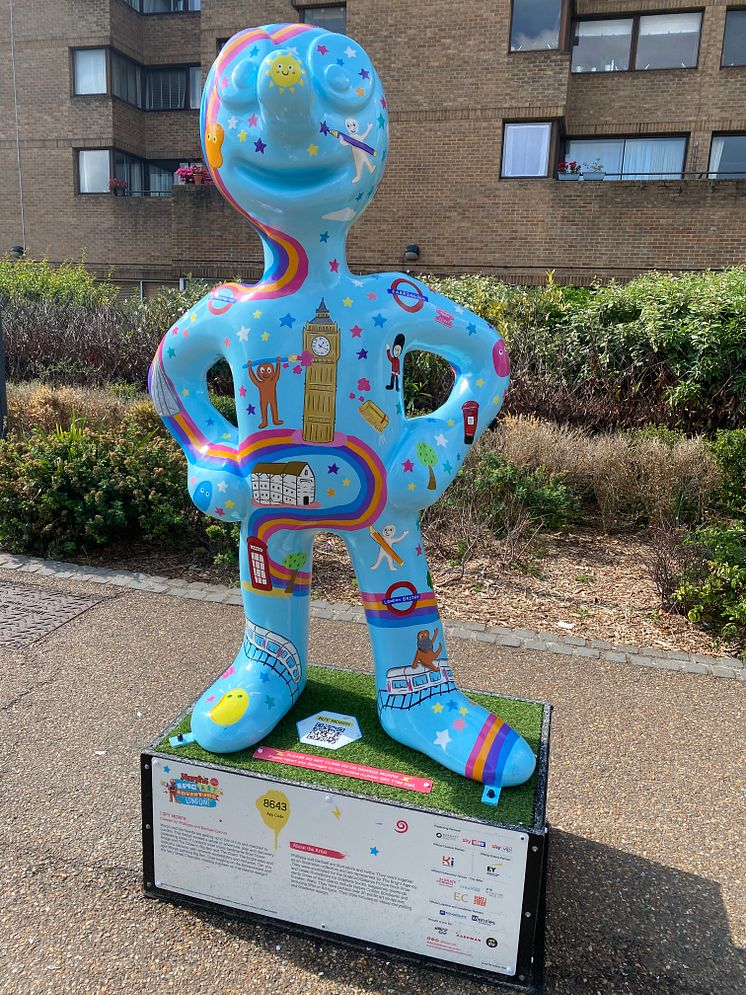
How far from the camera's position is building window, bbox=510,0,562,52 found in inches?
563

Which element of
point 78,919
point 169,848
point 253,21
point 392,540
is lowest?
point 78,919

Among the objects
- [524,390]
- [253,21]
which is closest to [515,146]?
[253,21]

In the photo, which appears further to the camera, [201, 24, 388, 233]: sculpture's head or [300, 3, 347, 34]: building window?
[300, 3, 347, 34]: building window

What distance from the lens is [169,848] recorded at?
2.29m

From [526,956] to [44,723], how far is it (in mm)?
2225

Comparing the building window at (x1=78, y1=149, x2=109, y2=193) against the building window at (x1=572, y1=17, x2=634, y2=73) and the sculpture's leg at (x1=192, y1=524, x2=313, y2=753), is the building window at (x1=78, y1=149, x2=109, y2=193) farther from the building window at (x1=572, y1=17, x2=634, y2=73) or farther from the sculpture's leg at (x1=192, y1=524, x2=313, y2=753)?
the sculpture's leg at (x1=192, y1=524, x2=313, y2=753)

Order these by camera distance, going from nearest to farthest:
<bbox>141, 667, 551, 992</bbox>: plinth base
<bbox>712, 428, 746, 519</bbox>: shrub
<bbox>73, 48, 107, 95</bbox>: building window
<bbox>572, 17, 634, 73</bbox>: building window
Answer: <bbox>141, 667, 551, 992</bbox>: plinth base → <bbox>712, 428, 746, 519</bbox>: shrub → <bbox>572, 17, 634, 73</bbox>: building window → <bbox>73, 48, 107, 95</bbox>: building window

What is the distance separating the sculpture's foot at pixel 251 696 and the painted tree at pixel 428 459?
2.45 ft

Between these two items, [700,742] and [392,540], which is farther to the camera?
[700,742]

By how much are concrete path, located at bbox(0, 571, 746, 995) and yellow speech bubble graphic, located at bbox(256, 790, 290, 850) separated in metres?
0.34

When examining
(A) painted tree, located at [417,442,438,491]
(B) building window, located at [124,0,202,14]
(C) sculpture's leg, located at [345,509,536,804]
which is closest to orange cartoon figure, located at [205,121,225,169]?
(A) painted tree, located at [417,442,438,491]

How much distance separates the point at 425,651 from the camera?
241cm

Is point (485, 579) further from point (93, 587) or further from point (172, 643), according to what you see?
point (93, 587)

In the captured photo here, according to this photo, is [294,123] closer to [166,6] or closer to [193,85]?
[193,85]
